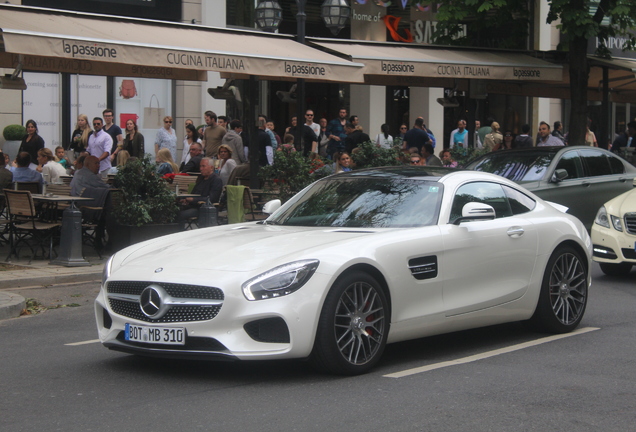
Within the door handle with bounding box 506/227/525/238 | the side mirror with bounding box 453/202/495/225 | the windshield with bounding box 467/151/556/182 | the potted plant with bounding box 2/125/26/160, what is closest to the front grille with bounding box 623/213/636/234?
the windshield with bounding box 467/151/556/182

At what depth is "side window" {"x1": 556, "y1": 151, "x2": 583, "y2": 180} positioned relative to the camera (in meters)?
14.6

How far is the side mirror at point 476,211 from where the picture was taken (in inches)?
281

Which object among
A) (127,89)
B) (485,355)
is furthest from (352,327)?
(127,89)

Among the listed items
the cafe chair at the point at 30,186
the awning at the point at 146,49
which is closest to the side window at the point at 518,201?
the awning at the point at 146,49

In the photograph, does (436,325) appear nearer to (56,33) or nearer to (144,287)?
(144,287)

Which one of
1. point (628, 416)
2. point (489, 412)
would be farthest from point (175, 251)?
point (628, 416)

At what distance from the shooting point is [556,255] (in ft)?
26.6

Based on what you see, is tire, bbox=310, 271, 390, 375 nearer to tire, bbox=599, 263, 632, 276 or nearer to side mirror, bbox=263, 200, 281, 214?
side mirror, bbox=263, 200, 281, 214

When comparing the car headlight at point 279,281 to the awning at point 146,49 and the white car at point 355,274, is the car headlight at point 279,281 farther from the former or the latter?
the awning at point 146,49

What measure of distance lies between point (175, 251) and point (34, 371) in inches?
52.5

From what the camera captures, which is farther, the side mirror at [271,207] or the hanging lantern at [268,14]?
the hanging lantern at [268,14]

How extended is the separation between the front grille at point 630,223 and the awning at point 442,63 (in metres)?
6.80

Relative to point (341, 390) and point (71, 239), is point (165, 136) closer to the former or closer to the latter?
point (71, 239)

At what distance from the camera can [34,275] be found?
37.2ft
